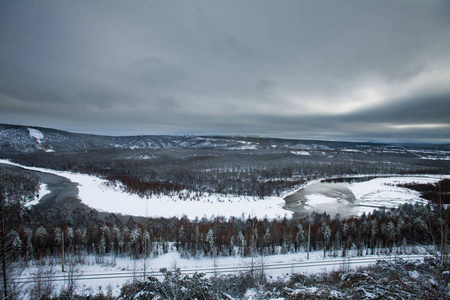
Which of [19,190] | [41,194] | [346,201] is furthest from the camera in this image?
[41,194]

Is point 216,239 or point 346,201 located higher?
point 216,239

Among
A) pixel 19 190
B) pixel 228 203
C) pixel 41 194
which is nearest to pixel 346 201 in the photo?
pixel 228 203

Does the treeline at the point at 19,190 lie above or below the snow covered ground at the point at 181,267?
above

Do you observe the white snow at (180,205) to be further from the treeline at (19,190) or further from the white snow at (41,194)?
the treeline at (19,190)

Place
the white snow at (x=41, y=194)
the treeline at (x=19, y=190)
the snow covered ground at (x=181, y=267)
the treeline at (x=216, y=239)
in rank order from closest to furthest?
the snow covered ground at (x=181, y=267)
the treeline at (x=216, y=239)
the treeline at (x=19, y=190)
the white snow at (x=41, y=194)

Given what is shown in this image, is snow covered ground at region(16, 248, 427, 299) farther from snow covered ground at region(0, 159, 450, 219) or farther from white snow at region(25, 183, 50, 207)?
white snow at region(25, 183, 50, 207)

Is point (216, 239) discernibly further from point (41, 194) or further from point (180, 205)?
point (41, 194)

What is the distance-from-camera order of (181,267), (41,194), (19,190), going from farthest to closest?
(41,194) → (19,190) → (181,267)

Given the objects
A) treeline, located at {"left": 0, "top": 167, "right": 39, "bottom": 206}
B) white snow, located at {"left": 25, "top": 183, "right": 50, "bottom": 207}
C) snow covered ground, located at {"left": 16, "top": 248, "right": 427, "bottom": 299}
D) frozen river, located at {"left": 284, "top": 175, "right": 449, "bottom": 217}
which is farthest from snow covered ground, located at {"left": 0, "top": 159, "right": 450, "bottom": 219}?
snow covered ground, located at {"left": 16, "top": 248, "right": 427, "bottom": 299}

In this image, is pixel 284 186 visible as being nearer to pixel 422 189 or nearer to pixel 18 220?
pixel 422 189

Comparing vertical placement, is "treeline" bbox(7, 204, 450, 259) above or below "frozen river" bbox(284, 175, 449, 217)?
above

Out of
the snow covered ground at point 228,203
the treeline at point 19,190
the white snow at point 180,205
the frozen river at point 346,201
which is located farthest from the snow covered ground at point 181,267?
the treeline at point 19,190
